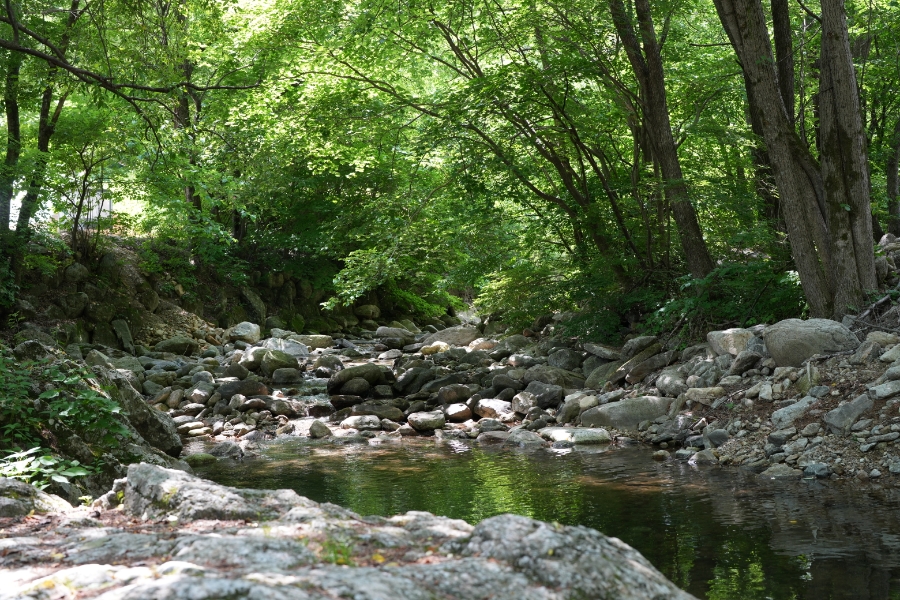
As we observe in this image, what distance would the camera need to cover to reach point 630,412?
9750mm

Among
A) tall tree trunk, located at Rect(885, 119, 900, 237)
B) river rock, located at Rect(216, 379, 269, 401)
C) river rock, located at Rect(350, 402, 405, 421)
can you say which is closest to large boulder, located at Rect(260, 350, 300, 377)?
river rock, located at Rect(216, 379, 269, 401)

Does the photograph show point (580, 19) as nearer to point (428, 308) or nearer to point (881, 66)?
point (881, 66)

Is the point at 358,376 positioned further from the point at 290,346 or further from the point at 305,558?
the point at 305,558

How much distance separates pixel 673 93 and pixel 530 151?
2.66 metres

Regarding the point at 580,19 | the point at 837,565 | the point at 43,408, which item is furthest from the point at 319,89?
the point at 837,565

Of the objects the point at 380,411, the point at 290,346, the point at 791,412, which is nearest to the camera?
the point at 791,412

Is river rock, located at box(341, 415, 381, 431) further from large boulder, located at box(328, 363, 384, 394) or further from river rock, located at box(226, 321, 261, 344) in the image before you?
river rock, located at box(226, 321, 261, 344)

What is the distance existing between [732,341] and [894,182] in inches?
293

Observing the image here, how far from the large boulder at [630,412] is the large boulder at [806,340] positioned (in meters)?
1.50

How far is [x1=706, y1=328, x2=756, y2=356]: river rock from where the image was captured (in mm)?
9703

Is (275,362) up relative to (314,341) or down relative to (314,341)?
down

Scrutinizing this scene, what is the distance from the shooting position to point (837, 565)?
14.4ft

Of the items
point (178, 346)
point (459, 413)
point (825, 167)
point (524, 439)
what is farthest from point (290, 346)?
point (825, 167)

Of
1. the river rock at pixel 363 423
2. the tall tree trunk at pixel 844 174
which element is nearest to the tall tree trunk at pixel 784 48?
the tall tree trunk at pixel 844 174
